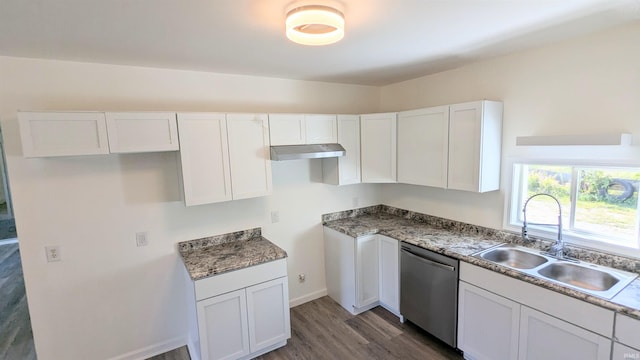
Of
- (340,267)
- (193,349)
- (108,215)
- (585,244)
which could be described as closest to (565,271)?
(585,244)

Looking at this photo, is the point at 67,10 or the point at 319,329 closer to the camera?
the point at 67,10

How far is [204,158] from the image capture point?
2.48m

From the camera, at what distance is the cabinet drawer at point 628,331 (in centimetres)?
158

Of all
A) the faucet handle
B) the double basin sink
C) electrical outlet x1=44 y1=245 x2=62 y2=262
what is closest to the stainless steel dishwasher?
the double basin sink

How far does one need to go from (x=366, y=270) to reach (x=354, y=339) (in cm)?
66

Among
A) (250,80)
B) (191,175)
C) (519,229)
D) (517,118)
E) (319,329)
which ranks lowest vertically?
(319,329)

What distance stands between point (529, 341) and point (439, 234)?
1.10 m

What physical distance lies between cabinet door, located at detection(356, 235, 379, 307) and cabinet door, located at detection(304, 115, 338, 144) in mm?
1073

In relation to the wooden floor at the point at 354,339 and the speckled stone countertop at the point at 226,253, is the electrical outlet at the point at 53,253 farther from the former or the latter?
the wooden floor at the point at 354,339

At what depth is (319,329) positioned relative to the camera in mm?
2998

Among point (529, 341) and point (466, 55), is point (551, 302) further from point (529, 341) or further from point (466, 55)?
point (466, 55)

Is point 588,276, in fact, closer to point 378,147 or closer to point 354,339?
point 354,339

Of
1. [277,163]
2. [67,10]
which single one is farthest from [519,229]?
[67,10]

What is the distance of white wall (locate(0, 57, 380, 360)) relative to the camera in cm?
221
